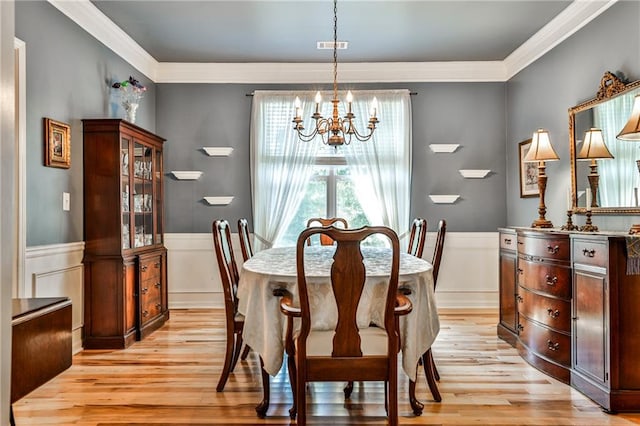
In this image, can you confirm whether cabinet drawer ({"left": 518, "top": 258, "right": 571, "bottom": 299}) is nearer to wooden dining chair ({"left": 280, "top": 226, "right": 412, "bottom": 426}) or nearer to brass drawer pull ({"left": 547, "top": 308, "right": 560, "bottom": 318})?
brass drawer pull ({"left": 547, "top": 308, "right": 560, "bottom": 318})

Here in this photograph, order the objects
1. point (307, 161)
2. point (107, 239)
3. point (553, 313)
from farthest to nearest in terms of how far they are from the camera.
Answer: point (307, 161) < point (107, 239) < point (553, 313)

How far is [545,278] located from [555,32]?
2.24 metres

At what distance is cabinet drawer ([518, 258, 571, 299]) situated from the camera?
2914 millimetres

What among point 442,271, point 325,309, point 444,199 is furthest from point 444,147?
point 325,309

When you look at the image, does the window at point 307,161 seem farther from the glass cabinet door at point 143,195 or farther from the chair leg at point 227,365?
the chair leg at point 227,365

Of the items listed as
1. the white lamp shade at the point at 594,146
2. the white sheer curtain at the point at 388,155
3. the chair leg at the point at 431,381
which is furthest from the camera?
the white sheer curtain at the point at 388,155

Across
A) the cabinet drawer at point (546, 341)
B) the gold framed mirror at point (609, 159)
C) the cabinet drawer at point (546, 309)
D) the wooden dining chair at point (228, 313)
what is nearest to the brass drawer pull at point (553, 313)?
the cabinet drawer at point (546, 309)

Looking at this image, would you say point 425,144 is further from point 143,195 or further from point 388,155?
point 143,195

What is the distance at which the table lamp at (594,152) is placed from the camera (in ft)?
10.8

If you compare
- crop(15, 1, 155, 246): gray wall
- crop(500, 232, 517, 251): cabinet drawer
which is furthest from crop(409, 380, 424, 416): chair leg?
crop(15, 1, 155, 246): gray wall

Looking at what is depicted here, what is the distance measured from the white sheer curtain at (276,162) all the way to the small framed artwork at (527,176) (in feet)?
6.89

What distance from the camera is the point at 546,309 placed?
10.1ft

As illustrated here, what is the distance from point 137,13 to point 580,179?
12.3 feet

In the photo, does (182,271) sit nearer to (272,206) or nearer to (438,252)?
(272,206)
